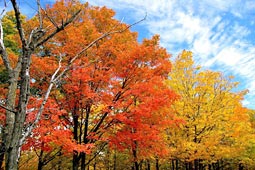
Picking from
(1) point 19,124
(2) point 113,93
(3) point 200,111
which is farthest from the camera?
(3) point 200,111

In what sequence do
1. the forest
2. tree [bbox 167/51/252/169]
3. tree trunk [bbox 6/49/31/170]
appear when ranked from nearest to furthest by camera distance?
tree trunk [bbox 6/49/31/170] → the forest → tree [bbox 167/51/252/169]

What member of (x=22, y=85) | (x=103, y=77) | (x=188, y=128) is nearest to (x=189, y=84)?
(x=188, y=128)

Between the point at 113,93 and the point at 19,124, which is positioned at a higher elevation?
the point at 113,93

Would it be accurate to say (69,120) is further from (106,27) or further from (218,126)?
(218,126)

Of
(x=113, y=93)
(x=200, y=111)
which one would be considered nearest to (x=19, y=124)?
(x=113, y=93)

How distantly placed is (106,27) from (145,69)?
459 cm

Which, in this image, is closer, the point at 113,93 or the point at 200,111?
the point at 113,93

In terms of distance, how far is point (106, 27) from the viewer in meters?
14.5

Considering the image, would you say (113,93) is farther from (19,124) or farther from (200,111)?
(19,124)

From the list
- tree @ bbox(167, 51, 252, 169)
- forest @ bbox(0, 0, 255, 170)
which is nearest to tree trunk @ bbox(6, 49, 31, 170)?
forest @ bbox(0, 0, 255, 170)

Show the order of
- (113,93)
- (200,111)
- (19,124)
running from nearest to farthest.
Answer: (19,124)
(113,93)
(200,111)

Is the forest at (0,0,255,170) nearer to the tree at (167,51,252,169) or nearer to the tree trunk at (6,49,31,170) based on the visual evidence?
the tree at (167,51,252,169)

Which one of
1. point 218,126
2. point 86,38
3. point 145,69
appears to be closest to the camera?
point 145,69

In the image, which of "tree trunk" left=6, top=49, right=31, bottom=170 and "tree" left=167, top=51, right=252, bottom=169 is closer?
"tree trunk" left=6, top=49, right=31, bottom=170
